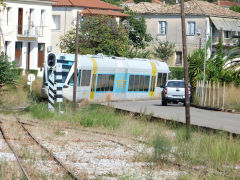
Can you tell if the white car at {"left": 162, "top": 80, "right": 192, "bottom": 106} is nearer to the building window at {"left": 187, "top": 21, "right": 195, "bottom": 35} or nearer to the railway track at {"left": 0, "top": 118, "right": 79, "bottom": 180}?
the railway track at {"left": 0, "top": 118, "right": 79, "bottom": 180}

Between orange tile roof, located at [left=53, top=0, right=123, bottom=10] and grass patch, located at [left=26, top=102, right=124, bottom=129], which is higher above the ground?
orange tile roof, located at [left=53, top=0, right=123, bottom=10]

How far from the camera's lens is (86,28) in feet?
207

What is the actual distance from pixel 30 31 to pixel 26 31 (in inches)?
20.6

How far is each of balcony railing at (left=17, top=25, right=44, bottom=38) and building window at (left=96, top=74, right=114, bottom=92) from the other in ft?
53.1

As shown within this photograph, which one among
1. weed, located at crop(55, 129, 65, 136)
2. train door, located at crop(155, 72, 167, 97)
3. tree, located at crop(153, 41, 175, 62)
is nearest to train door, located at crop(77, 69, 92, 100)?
train door, located at crop(155, 72, 167, 97)

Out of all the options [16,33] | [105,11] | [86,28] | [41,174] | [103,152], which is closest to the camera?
[41,174]

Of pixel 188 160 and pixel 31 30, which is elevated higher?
pixel 31 30

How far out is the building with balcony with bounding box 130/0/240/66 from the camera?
273 ft

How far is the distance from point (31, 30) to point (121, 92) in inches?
642

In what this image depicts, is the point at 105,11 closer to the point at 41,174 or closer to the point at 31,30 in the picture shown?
the point at 31,30

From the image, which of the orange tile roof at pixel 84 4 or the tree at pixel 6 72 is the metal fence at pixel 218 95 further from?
the orange tile roof at pixel 84 4

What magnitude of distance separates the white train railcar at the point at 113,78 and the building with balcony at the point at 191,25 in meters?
30.9

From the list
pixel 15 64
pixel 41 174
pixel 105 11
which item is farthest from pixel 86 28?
pixel 41 174

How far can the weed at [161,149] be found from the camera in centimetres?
1631
